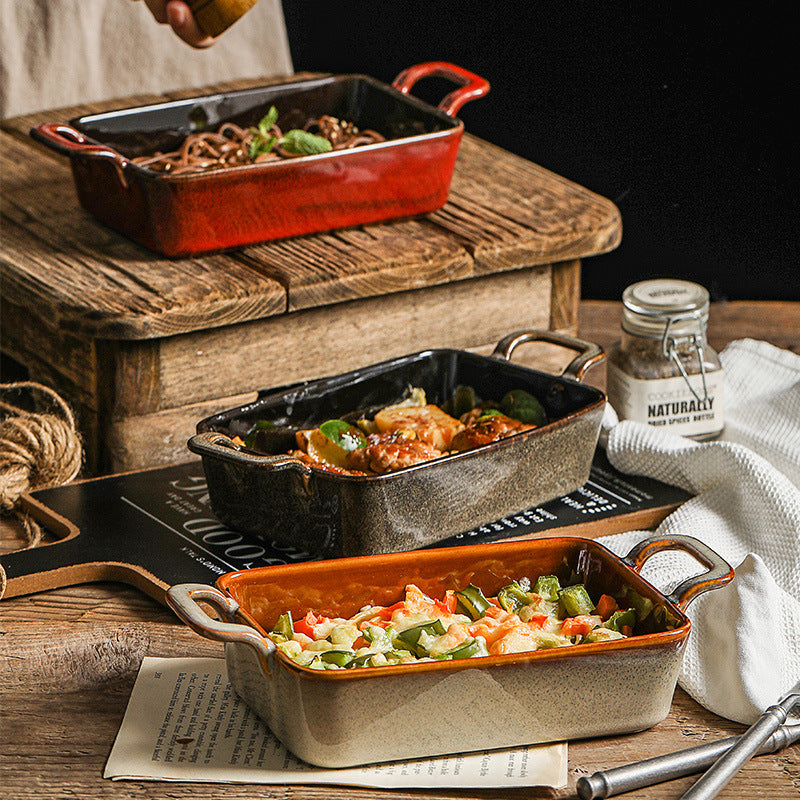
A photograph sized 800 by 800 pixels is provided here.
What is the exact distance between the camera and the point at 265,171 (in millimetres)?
1530

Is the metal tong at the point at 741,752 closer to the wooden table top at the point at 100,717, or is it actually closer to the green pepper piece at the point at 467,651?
the wooden table top at the point at 100,717

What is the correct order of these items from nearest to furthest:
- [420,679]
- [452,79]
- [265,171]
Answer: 1. [420,679]
2. [265,171]
3. [452,79]

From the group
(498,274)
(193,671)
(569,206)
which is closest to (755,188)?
(569,206)

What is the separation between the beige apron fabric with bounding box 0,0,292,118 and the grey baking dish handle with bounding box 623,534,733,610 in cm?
168

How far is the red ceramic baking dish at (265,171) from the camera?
1524 millimetres

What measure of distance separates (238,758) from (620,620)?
0.30 meters

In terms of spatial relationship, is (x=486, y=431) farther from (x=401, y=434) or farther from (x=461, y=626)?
(x=461, y=626)

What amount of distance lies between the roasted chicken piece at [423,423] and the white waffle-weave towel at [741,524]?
0.19m

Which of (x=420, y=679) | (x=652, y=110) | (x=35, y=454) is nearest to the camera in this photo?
(x=420, y=679)

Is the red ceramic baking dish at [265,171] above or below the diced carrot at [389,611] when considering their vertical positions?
above

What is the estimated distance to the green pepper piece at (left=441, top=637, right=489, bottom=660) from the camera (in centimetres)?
94

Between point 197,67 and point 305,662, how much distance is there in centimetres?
193

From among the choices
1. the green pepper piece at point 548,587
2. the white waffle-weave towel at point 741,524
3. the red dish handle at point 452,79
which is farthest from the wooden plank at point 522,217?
the green pepper piece at point 548,587

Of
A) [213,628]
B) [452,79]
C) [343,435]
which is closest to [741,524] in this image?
[343,435]
